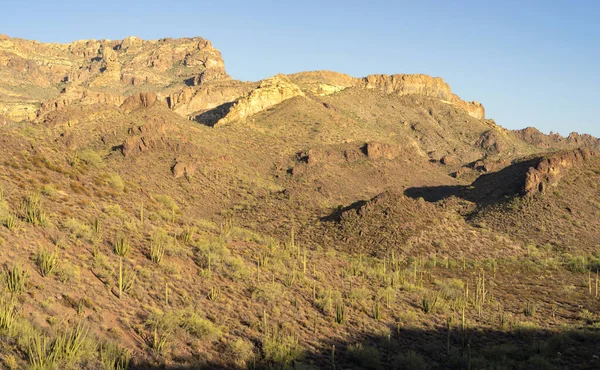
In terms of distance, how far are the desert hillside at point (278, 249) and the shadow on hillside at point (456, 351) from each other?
92 mm

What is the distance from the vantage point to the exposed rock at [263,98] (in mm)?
78938

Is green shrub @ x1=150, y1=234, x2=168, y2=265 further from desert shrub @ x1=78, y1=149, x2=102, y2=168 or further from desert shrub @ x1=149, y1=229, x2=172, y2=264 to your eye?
desert shrub @ x1=78, y1=149, x2=102, y2=168

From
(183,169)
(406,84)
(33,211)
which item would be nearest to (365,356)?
(33,211)

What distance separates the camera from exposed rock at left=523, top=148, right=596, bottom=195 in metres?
47.1

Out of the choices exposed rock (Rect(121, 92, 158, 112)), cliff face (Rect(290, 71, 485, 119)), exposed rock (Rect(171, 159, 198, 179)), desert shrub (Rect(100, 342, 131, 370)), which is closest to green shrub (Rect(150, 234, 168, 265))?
desert shrub (Rect(100, 342, 131, 370))

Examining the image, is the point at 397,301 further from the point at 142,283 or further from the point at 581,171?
the point at 581,171

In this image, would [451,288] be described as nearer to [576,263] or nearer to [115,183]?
[576,263]

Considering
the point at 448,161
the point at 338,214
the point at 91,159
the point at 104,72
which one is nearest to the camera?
the point at 91,159

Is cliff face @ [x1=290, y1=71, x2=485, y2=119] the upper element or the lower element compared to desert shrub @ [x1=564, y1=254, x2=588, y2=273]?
upper

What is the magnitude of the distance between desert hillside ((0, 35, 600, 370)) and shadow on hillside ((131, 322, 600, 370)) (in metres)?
0.09

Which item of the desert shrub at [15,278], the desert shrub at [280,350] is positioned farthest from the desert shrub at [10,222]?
the desert shrub at [280,350]

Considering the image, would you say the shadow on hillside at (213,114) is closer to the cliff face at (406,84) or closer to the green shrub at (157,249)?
the cliff face at (406,84)

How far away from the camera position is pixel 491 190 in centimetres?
5175

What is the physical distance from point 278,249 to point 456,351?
12.2m
